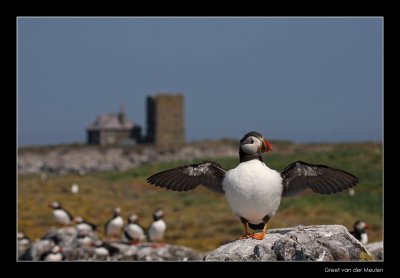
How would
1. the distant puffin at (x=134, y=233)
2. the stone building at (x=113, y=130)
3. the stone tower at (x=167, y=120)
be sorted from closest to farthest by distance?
the distant puffin at (x=134, y=233) < the stone tower at (x=167, y=120) < the stone building at (x=113, y=130)

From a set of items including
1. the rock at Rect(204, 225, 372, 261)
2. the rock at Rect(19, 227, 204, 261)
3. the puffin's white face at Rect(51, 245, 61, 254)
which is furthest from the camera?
the puffin's white face at Rect(51, 245, 61, 254)

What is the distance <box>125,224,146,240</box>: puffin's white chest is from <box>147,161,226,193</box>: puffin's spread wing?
11134mm

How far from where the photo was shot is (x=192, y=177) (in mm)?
8227

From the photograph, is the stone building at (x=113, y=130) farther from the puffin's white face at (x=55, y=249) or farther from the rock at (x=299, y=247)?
the rock at (x=299, y=247)

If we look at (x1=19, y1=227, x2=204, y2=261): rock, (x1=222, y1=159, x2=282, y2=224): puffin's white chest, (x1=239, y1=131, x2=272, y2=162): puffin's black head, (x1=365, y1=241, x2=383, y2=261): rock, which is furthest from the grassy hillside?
(x1=239, y1=131, x2=272, y2=162): puffin's black head

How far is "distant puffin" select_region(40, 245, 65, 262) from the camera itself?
56.4 feet

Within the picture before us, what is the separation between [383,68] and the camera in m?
9.91

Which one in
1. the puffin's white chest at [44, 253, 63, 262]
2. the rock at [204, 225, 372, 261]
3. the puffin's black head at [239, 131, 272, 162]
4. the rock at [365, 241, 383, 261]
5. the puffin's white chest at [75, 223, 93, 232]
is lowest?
the puffin's white chest at [44, 253, 63, 262]

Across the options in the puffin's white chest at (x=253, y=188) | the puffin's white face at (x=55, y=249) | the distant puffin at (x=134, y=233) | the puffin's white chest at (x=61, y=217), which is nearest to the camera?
the puffin's white chest at (x=253, y=188)

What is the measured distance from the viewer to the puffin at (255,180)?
766 centimetres

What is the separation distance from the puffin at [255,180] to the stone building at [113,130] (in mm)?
79984

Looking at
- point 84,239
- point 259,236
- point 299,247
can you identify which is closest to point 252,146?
point 259,236

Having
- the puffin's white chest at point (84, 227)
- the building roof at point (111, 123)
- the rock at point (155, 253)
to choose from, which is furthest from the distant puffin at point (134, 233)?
the building roof at point (111, 123)

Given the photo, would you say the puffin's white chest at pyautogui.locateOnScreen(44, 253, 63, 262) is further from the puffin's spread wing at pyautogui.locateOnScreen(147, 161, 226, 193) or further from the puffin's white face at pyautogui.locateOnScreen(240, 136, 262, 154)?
the puffin's white face at pyautogui.locateOnScreen(240, 136, 262, 154)
